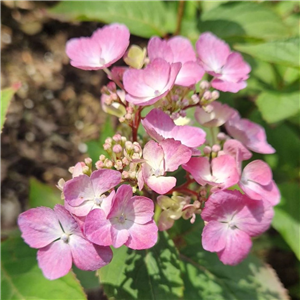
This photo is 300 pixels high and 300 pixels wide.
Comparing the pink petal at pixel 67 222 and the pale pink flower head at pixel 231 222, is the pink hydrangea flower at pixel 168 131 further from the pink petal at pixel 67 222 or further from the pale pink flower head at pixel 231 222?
Result: the pink petal at pixel 67 222

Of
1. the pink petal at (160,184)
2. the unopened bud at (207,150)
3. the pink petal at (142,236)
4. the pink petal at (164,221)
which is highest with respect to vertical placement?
the pink petal at (160,184)

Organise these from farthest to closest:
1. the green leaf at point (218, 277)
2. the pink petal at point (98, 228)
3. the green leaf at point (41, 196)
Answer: the green leaf at point (41, 196) < the green leaf at point (218, 277) < the pink petal at point (98, 228)

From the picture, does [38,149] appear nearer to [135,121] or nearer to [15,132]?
[15,132]

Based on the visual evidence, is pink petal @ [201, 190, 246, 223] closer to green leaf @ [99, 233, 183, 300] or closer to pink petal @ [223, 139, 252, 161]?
pink petal @ [223, 139, 252, 161]

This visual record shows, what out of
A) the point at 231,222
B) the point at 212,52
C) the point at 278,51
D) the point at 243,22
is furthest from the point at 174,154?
the point at 243,22

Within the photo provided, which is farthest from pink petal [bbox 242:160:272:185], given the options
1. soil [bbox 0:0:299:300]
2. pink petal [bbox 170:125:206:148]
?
soil [bbox 0:0:299:300]

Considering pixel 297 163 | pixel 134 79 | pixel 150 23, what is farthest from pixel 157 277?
pixel 150 23

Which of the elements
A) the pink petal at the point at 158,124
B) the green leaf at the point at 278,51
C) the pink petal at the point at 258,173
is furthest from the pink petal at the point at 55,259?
the green leaf at the point at 278,51
